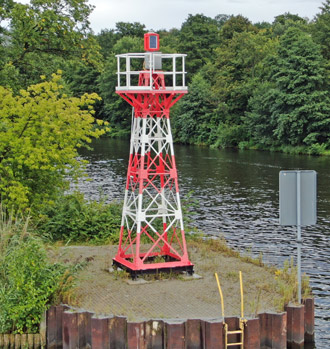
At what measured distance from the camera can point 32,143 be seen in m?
22.7

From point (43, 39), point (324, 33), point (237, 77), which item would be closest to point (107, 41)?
point (237, 77)

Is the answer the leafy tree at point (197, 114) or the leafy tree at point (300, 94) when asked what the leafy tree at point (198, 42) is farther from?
the leafy tree at point (300, 94)

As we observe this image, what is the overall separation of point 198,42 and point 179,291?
96.3m

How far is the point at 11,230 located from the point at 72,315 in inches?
169

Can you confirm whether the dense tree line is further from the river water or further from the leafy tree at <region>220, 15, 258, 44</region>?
the river water

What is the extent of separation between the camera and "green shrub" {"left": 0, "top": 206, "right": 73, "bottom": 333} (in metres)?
15.4

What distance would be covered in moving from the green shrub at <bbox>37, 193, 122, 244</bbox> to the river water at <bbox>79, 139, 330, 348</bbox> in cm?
571

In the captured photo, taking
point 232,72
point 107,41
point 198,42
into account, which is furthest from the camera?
point 107,41

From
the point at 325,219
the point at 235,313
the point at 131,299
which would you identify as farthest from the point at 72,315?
the point at 325,219

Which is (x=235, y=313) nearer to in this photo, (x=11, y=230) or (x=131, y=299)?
(x=131, y=299)

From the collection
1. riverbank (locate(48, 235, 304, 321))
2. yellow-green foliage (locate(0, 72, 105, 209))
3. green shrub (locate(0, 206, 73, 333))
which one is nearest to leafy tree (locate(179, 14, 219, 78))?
yellow-green foliage (locate(0, 72, 105, 209))

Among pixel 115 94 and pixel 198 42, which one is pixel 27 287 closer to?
pixel 115 94

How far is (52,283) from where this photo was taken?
629 inches

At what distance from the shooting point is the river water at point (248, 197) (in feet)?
84.3
